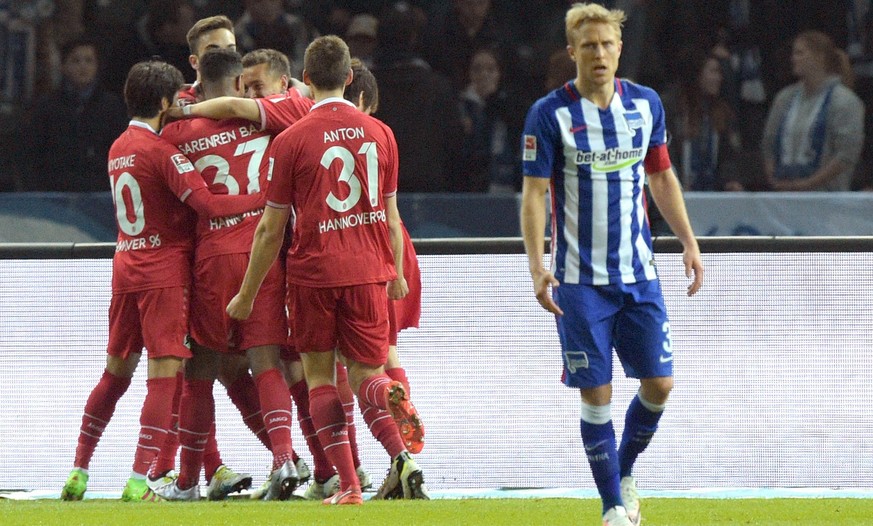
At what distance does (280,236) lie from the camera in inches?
199

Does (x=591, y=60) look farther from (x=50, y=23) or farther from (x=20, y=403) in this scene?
(x=50, y=23)

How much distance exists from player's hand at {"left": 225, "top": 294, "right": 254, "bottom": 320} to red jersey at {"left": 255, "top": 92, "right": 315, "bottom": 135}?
89 centimetres

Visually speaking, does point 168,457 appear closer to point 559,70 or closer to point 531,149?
point 531,149

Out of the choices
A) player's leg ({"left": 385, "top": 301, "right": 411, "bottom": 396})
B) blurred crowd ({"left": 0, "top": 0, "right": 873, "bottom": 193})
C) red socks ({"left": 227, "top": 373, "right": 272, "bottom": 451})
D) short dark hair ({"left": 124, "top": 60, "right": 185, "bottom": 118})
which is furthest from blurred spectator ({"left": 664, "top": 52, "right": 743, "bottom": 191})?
short dark hair ({"left": 124, "top": 60, "right": 185, "bottom": 118})

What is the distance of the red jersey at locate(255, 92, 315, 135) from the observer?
5.65 meters

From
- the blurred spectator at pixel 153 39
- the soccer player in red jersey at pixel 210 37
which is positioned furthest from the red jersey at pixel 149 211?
the blurred spectator at pixel 153 39

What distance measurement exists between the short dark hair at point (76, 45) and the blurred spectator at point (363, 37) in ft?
6.67

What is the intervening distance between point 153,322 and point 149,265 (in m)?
0.22

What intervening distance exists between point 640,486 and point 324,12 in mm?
6577

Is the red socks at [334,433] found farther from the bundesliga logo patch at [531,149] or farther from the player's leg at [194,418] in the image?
the bundesliga logo patch at [531,149]

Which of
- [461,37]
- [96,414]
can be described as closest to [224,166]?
[96,414]

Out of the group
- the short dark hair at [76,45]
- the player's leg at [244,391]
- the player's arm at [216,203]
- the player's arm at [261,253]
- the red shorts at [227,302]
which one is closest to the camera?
the player's arm at [261,253]

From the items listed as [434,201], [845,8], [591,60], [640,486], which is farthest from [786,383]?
[845,8]

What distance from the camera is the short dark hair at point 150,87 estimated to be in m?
5.57
